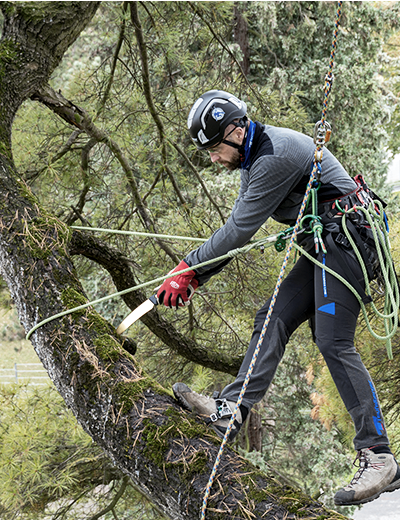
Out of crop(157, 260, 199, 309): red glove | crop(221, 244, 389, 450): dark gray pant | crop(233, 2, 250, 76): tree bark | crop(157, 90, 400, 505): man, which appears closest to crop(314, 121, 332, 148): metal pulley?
crop(157, 90, 400, 505): man

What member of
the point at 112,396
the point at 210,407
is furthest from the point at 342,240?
the point at 112,396

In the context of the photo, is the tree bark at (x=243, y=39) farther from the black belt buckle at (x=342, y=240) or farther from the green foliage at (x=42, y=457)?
the black belt buckle at (x=342, y=240)

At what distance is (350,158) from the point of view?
8266 mm

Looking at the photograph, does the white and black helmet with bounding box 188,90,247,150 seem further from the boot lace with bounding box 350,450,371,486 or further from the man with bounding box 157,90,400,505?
the boot lace with bounding box 350,450,371,486

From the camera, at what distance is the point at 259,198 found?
5.78ft

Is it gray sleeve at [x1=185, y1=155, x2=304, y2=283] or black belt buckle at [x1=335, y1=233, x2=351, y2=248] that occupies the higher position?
gray sleeve at [x1=185, y1=155, x2=304, y2=283]

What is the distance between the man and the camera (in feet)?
5.23

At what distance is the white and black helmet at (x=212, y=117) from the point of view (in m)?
1.84

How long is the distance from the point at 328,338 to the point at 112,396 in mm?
723

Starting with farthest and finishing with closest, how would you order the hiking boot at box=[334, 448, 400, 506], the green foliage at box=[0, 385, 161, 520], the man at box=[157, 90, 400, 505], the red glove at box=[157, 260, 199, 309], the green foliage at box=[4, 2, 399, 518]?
the green foliage at box=[4, 2, 399, 518], the green foliage at box=[0, 385, 161, 520], the red glove at box=[157, 260, 199, 309], the man at box=[157, 90, 400, 505], the hiking boot at box=[334, 448, 400, 506]

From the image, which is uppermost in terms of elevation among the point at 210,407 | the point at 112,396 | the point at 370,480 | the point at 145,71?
the point at 145,71

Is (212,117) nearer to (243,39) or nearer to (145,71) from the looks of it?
(145,71)

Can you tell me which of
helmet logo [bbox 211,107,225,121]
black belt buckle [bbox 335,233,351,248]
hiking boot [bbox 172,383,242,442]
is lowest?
hiking boot [bbox 172,383,242,442]

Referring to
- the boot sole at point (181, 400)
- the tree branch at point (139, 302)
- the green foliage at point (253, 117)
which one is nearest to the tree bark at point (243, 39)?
the green foliage at point (253, 117)
